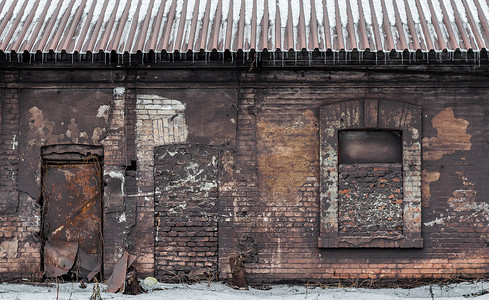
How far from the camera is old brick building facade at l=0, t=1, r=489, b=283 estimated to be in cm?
715

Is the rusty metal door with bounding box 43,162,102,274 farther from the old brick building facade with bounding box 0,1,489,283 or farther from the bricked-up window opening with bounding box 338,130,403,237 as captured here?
the bricked-up window opening with bounding box 338,130,403,237

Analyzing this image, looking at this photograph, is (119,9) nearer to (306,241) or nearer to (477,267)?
(306,241)

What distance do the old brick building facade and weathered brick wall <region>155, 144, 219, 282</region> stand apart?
2cm

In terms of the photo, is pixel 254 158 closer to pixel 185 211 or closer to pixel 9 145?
pixel 185 211

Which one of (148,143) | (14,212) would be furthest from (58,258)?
(148,143)

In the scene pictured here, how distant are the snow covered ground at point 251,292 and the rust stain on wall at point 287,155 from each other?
1282 mm

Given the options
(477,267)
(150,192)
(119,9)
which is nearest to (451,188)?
(477,267)

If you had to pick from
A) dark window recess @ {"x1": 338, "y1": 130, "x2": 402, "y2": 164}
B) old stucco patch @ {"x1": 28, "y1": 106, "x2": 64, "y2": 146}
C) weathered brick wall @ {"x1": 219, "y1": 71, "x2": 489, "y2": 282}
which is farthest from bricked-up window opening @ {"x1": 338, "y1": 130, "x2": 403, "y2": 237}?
old stucco patch @ {"x1": 28, "y1": 106, "x2": 64, "y2": 146}

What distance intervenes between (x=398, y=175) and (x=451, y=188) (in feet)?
2.42

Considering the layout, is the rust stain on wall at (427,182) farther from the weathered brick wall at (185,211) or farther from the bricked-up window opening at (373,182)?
the weathered brick wall at (185,211)

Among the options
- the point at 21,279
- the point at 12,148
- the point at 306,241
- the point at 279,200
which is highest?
the point at 12,148

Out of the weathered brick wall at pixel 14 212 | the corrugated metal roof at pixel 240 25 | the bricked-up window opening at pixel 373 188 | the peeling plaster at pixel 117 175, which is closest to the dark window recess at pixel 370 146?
the bricked-up window opening at pixel 373 188

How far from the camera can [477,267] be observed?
7.17m

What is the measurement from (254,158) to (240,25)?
1779 millimetres
